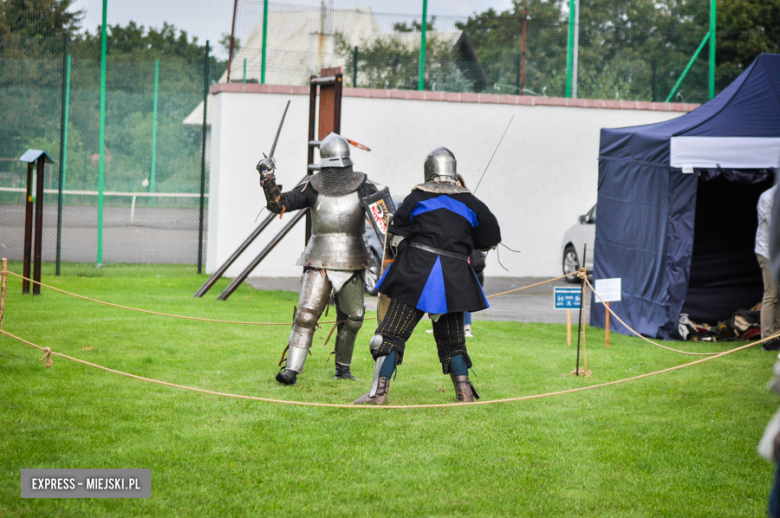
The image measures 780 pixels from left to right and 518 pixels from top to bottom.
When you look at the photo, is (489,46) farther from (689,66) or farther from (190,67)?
(190,67)

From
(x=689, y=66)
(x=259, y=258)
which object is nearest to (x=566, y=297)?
(x=259, y=258)

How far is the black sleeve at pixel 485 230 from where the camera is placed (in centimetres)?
530

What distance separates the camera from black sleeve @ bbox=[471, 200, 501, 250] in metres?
5.30

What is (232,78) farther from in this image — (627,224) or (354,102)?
(627,224)

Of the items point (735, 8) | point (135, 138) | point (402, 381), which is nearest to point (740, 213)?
point (402, 381)

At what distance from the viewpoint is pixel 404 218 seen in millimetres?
5164

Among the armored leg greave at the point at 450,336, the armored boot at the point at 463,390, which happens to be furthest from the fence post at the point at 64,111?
the armored boot at the point at 463,390

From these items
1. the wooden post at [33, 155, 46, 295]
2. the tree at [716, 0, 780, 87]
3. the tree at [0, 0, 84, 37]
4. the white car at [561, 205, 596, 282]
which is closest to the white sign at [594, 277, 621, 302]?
the white car at [561, 205, 596, 282]

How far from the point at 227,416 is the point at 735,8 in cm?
2193

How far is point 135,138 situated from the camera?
1239 centimetres

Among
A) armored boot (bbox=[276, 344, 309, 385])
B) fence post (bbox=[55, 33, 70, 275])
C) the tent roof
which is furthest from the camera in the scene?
fence post (bbox=[55, 33, 70, 275])

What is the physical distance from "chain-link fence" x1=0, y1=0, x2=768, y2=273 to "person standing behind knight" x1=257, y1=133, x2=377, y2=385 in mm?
6933

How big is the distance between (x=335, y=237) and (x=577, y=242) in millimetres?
7691

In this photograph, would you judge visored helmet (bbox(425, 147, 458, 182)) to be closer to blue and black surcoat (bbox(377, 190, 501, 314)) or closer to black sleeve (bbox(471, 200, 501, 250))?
blue and black surcoat (bbox(377, 190, 501, 314))
